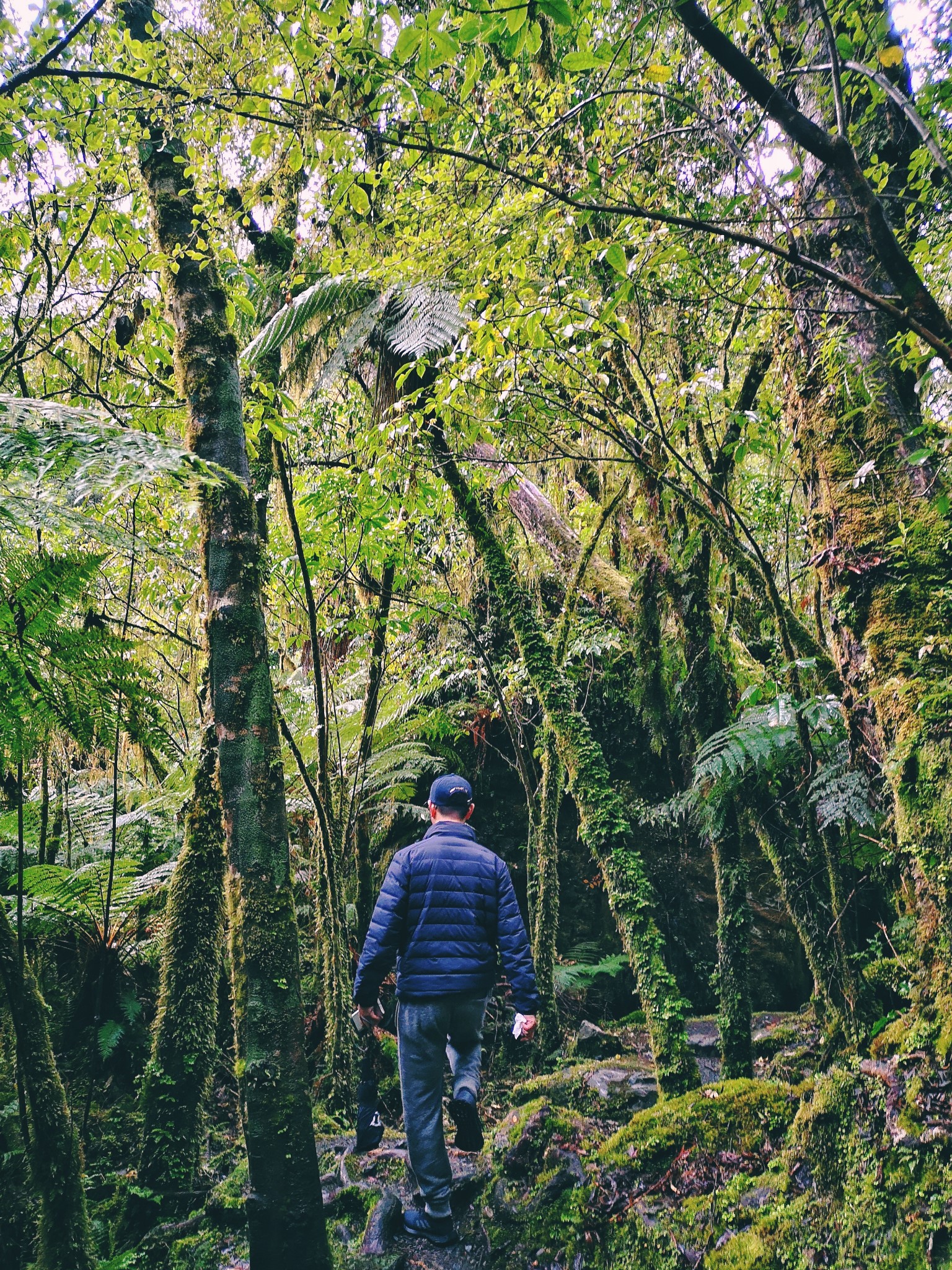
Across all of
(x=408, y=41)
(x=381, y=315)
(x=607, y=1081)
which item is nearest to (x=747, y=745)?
(x=607, y=1081)

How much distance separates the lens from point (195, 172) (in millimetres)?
3070

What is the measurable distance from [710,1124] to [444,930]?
1.37 meters

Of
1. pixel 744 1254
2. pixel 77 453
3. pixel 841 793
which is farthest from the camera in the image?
pixel 841 793

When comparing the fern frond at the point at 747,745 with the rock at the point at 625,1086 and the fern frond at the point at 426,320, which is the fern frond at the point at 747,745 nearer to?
the rock at the point at 625,1086

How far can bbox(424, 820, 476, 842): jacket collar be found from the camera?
3.59m

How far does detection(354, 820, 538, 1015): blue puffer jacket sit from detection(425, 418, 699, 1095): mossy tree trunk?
2.11 ft

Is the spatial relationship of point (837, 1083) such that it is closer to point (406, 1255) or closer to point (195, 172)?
point (406, 1255)

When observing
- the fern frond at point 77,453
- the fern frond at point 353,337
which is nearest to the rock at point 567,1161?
the fern frond at point 77,453

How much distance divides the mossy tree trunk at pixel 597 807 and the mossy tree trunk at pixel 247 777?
178cm

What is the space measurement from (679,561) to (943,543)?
7.15ft

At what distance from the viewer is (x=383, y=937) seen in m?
3.30

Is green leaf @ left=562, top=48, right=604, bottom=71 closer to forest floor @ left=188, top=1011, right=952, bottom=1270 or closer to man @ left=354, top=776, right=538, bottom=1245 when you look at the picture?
forest floor @ left=188, top=1011, right=952, bottom=1270

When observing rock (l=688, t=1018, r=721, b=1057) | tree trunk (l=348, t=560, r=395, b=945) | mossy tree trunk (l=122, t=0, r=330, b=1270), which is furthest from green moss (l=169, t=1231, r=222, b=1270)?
rock (l=688, t=1018, r=721, b=1057)

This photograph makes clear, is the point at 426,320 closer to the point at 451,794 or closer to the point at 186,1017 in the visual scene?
the point at 451,794
